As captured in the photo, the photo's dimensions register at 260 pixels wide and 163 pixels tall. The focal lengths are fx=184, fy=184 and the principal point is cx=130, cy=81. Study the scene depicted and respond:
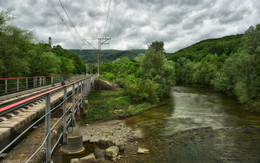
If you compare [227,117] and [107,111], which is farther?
[107,111]

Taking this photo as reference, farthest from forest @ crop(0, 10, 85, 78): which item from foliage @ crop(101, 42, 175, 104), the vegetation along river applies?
the vegetation along river

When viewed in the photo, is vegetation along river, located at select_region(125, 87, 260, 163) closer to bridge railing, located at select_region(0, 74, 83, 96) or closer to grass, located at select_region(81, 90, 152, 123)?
grass, located at select_region(81, 90, 152, 123)

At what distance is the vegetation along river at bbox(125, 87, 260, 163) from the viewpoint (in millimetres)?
10289

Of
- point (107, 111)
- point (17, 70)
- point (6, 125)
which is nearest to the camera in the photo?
point (6, 125)

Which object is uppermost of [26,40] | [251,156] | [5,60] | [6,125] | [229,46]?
[229,46]

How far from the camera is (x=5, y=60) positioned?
69.8 ft

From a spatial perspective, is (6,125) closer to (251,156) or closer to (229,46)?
(251,156)

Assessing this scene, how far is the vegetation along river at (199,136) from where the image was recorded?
33.8 feet

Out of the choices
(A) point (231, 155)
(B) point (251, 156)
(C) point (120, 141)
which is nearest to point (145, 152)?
(C) point (120, 141)

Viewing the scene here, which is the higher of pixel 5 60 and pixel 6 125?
pixel 5 60

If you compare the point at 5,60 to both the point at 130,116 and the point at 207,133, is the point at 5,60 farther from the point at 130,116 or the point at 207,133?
the point at 207,133

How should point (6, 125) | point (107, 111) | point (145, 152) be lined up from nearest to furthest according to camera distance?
point (6, 125), point (145, 152), point (107, 111)

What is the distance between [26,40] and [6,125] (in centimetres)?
2671

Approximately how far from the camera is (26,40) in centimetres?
2642
